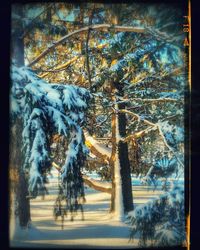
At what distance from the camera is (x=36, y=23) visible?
12.5 ft

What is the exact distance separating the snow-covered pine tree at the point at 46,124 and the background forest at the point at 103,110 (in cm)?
1

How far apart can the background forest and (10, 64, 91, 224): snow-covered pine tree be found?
0.4 inches

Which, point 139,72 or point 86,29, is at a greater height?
point 86,29

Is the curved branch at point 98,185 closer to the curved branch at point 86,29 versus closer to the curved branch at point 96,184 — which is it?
the curved branch at point 96,184

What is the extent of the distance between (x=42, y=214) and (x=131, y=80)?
1633 mm

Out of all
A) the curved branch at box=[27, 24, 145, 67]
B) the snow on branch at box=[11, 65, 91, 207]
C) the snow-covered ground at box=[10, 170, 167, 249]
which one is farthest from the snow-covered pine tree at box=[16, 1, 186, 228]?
the snow-covered ground at box=[10, 170, 167, 249]

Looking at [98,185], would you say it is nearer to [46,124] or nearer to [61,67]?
[46,124]

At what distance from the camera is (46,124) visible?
382 cm

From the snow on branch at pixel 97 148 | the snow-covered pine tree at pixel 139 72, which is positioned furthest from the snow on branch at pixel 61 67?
the snow on branch at pixel 97 148

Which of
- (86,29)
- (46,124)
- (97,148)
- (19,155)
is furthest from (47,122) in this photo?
(86,29)

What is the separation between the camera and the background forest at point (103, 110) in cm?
379

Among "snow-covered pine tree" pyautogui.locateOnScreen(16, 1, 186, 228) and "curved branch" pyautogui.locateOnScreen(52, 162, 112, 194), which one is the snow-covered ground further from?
"snow-covered pine tree" pyautogui.locateOnScreen(16, 1, 186, 228)

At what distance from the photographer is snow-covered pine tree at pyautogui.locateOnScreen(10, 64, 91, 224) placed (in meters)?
3.78

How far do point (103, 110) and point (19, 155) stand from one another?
37.8 inches
